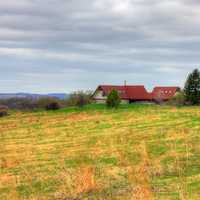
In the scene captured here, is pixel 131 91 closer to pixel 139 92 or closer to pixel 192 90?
pixel 139 92

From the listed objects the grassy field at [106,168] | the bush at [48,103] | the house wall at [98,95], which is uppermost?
the house wall at [98,95]

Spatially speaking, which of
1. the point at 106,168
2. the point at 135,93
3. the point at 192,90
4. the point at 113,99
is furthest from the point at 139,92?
the point at 106,168

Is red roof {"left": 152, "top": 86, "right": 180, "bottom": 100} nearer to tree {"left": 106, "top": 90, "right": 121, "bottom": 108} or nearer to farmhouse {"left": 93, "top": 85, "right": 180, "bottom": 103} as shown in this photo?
→ farmhouse {"left": 93, "top": 85, "right": 180, "bottom": 103}

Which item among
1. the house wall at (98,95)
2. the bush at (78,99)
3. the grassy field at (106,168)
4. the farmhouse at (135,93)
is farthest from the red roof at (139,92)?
the grassy field at (106,168)

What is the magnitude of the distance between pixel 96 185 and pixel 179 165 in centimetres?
351

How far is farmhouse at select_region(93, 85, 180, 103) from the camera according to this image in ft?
347

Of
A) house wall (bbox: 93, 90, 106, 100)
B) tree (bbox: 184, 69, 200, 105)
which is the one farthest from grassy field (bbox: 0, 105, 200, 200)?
house wall (bbox: 93, 90, 106, 100)

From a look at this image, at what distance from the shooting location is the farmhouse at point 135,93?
10569cm

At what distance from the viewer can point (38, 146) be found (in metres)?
21.6

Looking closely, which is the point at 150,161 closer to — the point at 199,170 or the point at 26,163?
the point at 199,170

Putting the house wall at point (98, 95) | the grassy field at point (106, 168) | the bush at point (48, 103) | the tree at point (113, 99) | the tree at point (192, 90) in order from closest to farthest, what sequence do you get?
the grassy field at point (106, 168), the tree at point (113, 99), the tree at point (192, 90), the bush at point (48, 103), the house wall at point (98, 95)

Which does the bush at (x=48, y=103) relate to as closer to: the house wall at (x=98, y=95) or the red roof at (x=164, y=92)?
the house wall at (x=98, y=95)

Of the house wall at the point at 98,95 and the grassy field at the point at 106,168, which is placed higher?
the house wall at the point at 98,95

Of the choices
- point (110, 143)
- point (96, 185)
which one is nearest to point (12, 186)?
point (96, 185)
